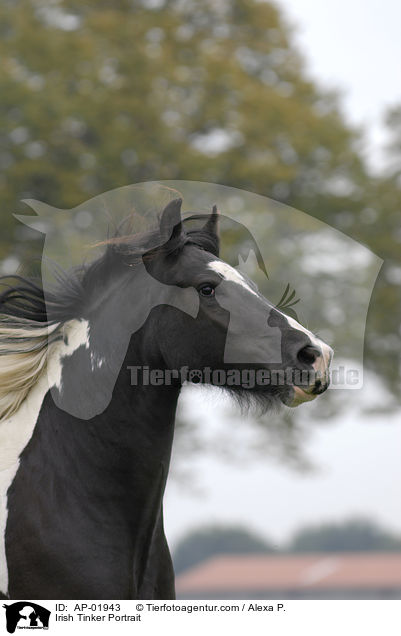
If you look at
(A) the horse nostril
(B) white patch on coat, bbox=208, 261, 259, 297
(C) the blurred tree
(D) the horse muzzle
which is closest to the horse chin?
(D) the horse muzzle

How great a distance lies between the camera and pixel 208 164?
1207 cm

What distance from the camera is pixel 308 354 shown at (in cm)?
329

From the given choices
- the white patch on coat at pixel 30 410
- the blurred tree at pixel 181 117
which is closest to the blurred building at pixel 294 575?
the blurred tree at pixel 181 117

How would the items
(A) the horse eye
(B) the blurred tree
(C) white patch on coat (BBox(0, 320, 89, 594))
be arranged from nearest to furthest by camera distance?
(A) the horse eye
(C) white patch on coat (BBox(0, 320, 89, 594))
(B) the blurred tree

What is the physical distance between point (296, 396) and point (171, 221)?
999 mm

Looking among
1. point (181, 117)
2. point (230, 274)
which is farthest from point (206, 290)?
point (181, 117)

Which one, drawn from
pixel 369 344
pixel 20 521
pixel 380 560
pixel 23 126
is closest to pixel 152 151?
pixel 23 126

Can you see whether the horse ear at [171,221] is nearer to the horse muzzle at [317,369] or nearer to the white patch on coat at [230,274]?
the white patch on coat at [230,274]

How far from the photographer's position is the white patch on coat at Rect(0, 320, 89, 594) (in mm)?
3613

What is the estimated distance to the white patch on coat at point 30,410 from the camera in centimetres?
361

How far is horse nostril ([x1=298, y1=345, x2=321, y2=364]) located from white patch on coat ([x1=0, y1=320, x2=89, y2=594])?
3.35 feet

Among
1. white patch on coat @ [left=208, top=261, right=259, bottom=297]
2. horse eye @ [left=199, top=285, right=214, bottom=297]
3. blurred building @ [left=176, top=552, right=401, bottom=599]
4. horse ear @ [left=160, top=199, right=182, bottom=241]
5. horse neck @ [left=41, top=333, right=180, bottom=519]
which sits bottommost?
horse neck @ [left=41, top=333, right=180, bottom=519]

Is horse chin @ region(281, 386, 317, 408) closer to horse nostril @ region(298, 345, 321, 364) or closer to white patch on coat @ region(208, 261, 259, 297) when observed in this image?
horse nostril @ region(298, 345, 321, 364)

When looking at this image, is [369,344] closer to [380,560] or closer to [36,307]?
[380,560]
